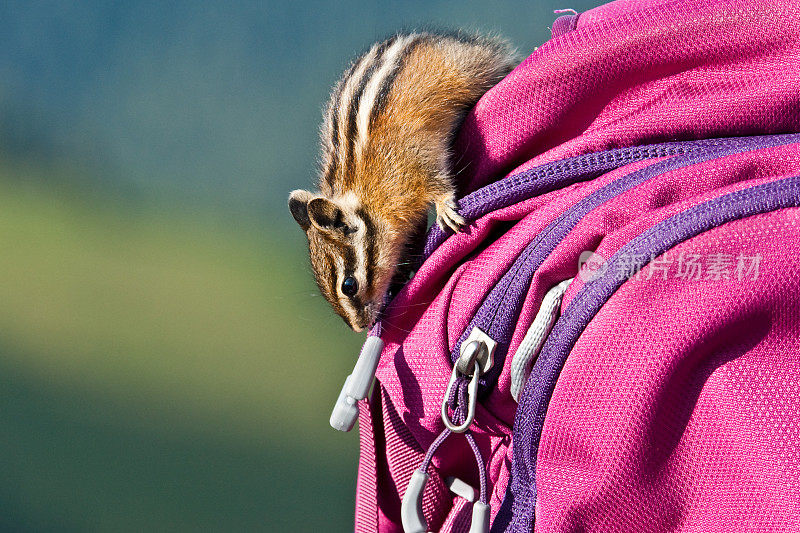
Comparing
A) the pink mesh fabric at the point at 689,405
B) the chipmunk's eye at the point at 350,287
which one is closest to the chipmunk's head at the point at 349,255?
the chipmunk's eye at the point at 350,287

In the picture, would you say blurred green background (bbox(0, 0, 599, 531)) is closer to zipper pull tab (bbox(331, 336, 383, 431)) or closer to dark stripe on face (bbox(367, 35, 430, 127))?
dark stripe on face (bbox(367, 35, 430, 127))

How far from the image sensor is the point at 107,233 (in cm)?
114

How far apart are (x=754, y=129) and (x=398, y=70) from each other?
0.43 metres

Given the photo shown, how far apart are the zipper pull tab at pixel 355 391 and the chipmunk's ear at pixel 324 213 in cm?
25

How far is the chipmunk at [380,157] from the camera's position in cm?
83

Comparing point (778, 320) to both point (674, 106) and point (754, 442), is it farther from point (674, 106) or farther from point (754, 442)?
point (674, 106)

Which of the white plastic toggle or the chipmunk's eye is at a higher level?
the chipmunk's eye

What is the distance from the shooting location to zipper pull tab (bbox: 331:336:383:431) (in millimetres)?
638

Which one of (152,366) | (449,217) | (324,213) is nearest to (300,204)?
(324,213)

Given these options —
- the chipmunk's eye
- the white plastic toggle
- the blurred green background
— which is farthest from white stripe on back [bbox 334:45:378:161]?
the white plastic toggle

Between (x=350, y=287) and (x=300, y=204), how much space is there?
0.13m

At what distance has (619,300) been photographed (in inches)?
21.5

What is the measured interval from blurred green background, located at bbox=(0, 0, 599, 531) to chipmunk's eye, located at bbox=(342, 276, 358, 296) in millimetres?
321

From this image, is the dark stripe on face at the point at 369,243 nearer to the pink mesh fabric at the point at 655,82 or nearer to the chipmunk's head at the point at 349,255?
the chipmunk's head at the point at 349,255
